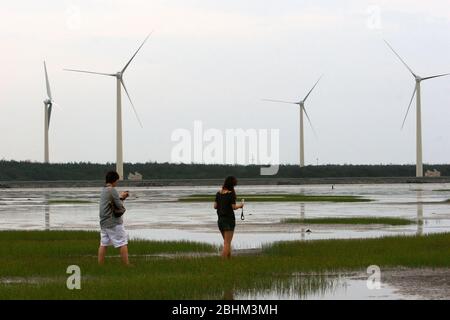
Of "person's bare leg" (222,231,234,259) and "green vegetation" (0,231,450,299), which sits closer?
"green vegetation" (0,231,450,299)

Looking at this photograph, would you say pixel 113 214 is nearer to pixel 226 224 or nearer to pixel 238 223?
pixel 226 224

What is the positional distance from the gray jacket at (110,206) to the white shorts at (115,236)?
0.38 feet

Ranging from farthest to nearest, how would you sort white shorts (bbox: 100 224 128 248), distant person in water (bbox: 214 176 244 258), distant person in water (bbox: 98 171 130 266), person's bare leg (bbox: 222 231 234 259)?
distant person in water (bbox: 214 176 244 258) < person's bare leg (bbox: 222 231 234 259) < white shorts (bbox: 100 224 128 248) < distant person in water (bbox: 98 171 130 266)

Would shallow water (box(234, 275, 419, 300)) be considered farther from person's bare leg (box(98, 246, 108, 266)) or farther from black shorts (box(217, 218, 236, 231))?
person's bare leg (box(98, 246, 108, 266))

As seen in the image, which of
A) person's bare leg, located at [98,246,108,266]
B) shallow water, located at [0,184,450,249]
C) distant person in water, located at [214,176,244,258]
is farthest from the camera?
shallow water, located at [0,184,450,249]

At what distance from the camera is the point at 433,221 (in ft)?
144

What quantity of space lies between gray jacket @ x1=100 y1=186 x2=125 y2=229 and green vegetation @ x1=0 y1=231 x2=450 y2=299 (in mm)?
1045

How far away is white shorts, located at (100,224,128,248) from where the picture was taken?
25.5 metres

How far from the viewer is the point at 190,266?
82.1ft

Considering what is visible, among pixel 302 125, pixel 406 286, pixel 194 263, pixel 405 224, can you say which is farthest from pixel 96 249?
pixel 302 125

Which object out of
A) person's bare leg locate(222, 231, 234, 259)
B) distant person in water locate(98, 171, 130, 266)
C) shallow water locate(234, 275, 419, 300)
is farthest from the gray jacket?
shallow water locate(234, 275, 419, 300)

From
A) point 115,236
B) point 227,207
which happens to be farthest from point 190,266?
point 227,207
